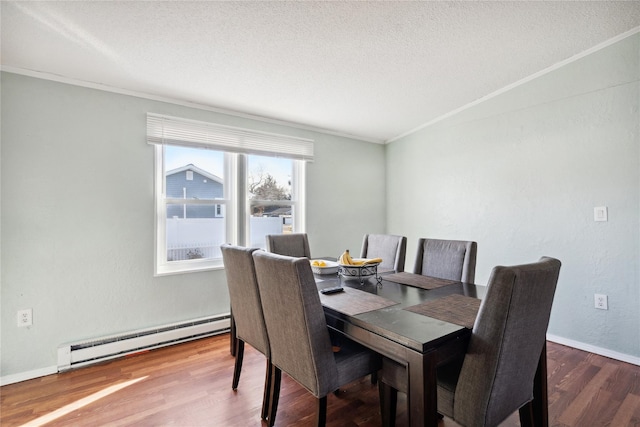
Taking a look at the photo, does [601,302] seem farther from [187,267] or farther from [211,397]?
[187,267]

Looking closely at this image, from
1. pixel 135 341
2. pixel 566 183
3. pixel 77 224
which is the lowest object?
pixel 135 341

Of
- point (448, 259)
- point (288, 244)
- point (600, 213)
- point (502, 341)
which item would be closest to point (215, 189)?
point (288, 244)

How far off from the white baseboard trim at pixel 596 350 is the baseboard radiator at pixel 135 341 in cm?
298

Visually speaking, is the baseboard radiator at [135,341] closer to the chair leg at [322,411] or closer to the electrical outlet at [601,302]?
the chair leg at [322,411]

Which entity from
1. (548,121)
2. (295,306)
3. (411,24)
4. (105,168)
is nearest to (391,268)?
(295,306)

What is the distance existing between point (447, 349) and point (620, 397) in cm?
168

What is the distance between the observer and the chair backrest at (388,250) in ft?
8.18

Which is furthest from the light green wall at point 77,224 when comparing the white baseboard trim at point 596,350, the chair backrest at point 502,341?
the white baseboard trim at point 596,350

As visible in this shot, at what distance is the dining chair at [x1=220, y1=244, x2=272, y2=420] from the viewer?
1.67m

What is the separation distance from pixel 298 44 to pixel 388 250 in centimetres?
171

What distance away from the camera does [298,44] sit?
6.82 ft

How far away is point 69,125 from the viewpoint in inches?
90.6

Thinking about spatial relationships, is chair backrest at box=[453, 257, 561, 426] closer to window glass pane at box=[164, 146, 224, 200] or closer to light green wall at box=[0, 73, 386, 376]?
light green wall at box=[0, 73, 386, 376]

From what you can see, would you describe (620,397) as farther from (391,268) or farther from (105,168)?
(105,168)
